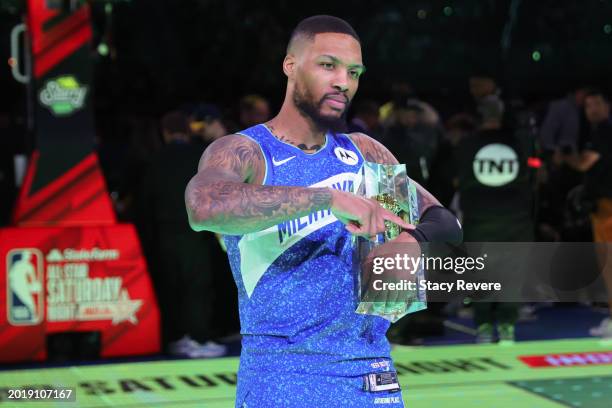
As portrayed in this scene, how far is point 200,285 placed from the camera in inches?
305

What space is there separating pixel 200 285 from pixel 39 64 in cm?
211

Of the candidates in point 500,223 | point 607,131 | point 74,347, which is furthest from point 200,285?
point 607,131

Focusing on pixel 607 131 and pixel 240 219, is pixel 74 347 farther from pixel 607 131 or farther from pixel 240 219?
pixel 240 219

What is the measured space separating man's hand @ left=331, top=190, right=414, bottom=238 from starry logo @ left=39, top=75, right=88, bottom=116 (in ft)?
18.0

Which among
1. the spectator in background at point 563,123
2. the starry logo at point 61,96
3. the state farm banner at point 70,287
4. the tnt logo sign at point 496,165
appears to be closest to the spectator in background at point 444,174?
the tnt logo sign at point 496,165

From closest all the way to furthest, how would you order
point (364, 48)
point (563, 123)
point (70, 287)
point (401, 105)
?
point (70, 287) < point (401, 105) < point (563, 123) < point (364, 48)

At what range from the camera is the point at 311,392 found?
2646 millimetres

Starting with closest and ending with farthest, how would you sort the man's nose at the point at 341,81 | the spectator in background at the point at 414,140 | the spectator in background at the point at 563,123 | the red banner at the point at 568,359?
1. the man's nose at the point at 341,81
2. the red banner at the point at 568,359
3. the spectator in background at the point at 414,140
4. the spectator in background at the point at 563,123

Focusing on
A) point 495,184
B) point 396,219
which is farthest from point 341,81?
point 495,184

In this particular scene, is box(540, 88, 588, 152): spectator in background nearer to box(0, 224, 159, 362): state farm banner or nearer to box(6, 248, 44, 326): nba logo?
box(0, 224, 159, 362): state farm banner

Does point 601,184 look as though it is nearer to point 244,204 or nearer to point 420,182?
point 420,182

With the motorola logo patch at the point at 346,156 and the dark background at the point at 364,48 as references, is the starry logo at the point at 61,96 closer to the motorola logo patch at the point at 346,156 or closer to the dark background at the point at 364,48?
the motorola logo patch at the point at 346,156

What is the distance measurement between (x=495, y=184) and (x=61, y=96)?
11.1 feet

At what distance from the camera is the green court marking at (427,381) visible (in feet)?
18.9
